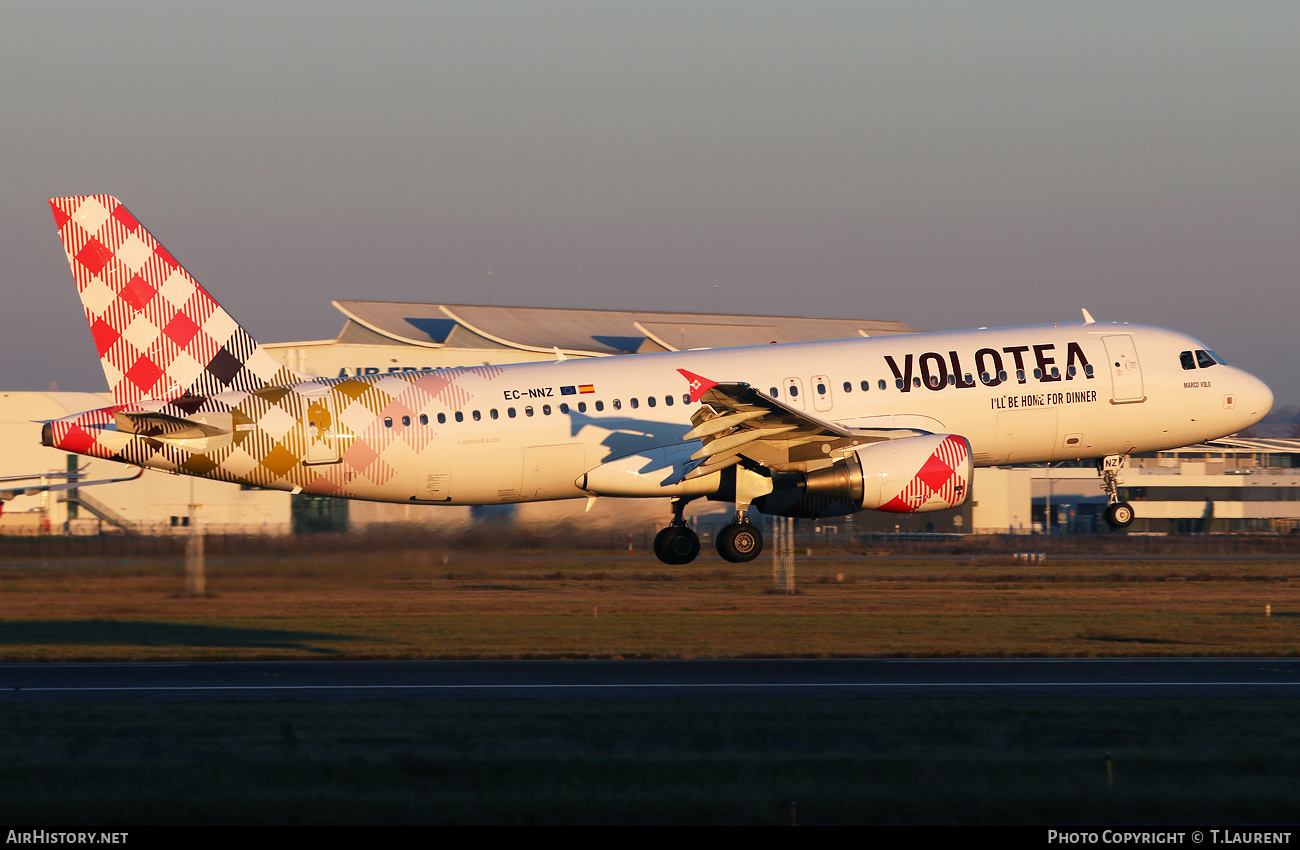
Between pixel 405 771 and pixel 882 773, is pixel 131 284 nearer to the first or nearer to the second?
pixel 405 771

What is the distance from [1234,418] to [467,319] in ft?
219

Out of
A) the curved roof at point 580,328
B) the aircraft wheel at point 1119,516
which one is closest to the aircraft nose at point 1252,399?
the aircraft wheel at point 1119,516

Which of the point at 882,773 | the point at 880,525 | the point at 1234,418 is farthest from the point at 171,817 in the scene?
the point at 880,525

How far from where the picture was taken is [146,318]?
32.2m

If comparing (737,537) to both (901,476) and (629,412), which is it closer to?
(629,412)

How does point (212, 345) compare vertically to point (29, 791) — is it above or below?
above

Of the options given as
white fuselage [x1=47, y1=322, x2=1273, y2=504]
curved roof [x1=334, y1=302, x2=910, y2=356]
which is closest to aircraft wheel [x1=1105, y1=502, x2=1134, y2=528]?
white fuselage [x1=47, y1=322, x2=1273, y2=504]

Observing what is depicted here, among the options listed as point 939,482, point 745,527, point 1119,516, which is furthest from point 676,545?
point 1119,516

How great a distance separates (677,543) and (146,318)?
1357cm

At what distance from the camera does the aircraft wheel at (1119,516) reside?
34.3 meters

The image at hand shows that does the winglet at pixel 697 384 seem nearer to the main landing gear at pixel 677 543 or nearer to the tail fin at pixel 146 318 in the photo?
the main landing gear at pixel 677 543

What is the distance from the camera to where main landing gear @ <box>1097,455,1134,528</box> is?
34.4 meters

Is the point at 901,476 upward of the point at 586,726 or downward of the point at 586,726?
upward

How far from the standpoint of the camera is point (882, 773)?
2141cm
